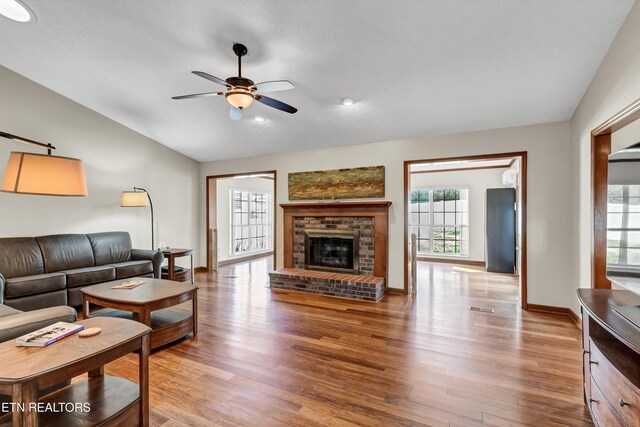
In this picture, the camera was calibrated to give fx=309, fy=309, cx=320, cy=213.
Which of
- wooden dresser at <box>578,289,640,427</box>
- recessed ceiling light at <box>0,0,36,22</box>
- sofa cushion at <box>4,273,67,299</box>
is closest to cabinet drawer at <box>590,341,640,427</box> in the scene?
wooden dresser at <box>578,289,640,427</box>

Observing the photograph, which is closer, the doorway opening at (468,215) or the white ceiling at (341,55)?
the white ceiling at (341,55)

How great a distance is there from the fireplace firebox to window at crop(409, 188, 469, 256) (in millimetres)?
2905

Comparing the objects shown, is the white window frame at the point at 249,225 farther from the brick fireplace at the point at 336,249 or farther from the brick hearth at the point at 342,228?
the brick hearth at the point at 342,228

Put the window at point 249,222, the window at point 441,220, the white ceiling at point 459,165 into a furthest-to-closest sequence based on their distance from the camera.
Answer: the window at point 249,222, the window at point 441,220, the white ceiling at point 459,165

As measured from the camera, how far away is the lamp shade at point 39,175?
173cm

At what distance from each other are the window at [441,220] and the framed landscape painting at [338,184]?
9.53 ft

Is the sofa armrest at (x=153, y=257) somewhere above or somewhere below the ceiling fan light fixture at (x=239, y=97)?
below

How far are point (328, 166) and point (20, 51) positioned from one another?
13.6 feet

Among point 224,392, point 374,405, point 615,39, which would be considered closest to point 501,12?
point 615,39

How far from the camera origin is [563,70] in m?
2.92

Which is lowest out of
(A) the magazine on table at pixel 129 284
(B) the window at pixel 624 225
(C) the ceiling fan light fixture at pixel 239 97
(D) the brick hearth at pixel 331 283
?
(D) the brick hearth at pixel 331 283

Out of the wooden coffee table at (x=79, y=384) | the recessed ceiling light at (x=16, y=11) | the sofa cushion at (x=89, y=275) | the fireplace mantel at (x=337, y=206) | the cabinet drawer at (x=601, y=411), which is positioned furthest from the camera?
the fireplace mantel at (x=337, y=206)

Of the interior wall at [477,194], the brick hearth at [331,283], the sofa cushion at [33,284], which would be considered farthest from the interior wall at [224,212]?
the interior wall at [477,194]

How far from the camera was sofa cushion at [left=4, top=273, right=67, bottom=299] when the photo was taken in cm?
338
